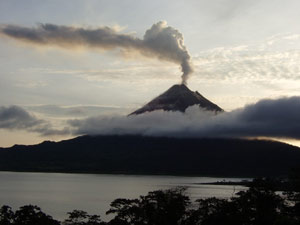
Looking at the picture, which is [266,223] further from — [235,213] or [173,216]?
[173,216]

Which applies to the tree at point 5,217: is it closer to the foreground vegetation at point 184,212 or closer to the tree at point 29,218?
the foreground vegetation at point 184,212

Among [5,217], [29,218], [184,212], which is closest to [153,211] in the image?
[184,212]

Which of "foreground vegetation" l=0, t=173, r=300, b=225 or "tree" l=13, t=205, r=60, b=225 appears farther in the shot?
"foreground vegetation" l=0, t=173, r=300, b=225

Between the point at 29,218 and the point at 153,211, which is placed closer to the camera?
the point at 29,218

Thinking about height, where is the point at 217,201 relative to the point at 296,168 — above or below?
below

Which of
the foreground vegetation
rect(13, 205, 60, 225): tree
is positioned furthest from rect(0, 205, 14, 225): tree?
rect(13, 205, 60, 225): tree

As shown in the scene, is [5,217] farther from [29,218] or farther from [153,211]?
[153,211]

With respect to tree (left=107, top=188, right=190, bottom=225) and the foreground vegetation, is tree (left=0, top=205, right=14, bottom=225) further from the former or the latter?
tree (left=107, top=188, right=190, bottom=225)

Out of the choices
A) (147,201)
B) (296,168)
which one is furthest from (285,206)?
(147,201)

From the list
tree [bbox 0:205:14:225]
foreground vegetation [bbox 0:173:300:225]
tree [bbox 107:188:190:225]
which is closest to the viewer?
tree [bbox 0:205:14:225]
